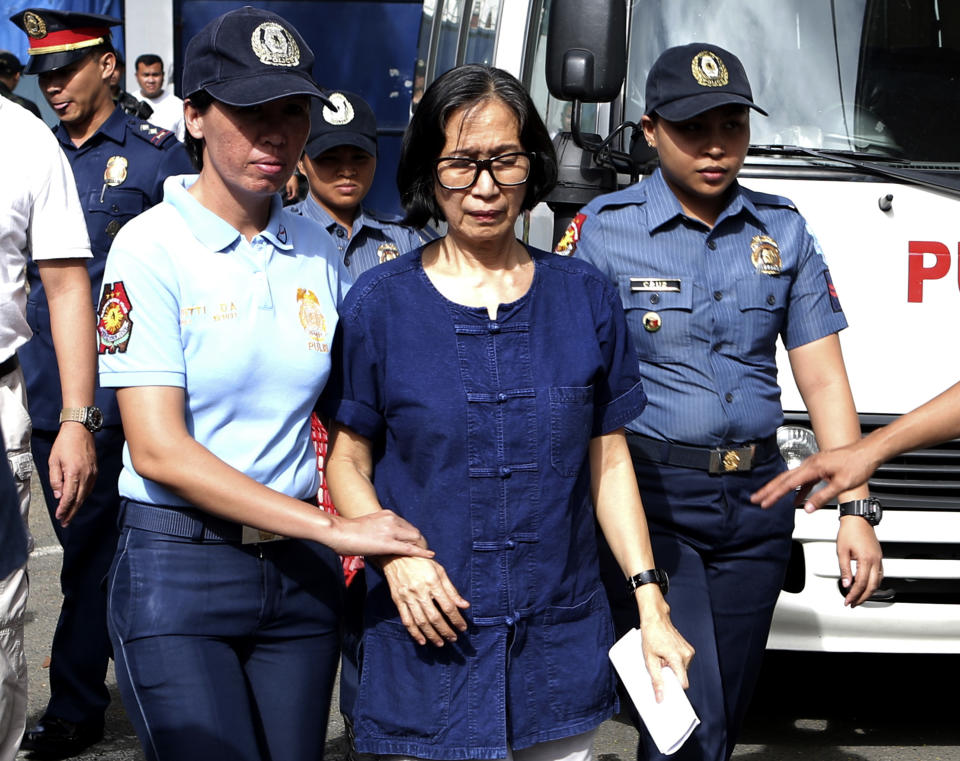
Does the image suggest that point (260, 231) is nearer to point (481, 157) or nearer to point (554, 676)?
point (481, 157)

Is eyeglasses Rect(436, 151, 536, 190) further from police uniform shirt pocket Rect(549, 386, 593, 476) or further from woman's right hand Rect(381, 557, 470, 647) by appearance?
woman's right hand Rect(381, 557, 470, 647)

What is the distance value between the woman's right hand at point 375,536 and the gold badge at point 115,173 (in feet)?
8.23

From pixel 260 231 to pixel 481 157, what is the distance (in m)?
0.44

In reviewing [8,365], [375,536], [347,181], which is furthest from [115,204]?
[375,536]

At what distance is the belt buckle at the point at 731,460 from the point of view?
11.2ft

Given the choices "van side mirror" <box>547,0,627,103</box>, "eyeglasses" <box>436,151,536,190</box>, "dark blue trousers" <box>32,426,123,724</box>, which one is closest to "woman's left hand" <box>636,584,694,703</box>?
"eyeglasses" <box>436,151,536,190</box>

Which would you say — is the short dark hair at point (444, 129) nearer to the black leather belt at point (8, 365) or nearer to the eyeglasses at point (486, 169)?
the eyeglasses at point (486, 169)

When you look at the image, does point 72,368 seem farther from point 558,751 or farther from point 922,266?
point 922,266

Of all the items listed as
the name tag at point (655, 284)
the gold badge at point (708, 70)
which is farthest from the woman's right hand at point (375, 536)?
the gold badge at point (708, 70)

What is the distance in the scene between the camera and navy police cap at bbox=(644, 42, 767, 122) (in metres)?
3.44

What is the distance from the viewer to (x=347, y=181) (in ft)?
15.5

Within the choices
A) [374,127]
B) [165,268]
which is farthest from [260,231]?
[374,127]

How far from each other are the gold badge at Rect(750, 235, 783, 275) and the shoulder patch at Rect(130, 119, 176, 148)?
2166mm

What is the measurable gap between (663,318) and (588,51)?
4.09 feet
